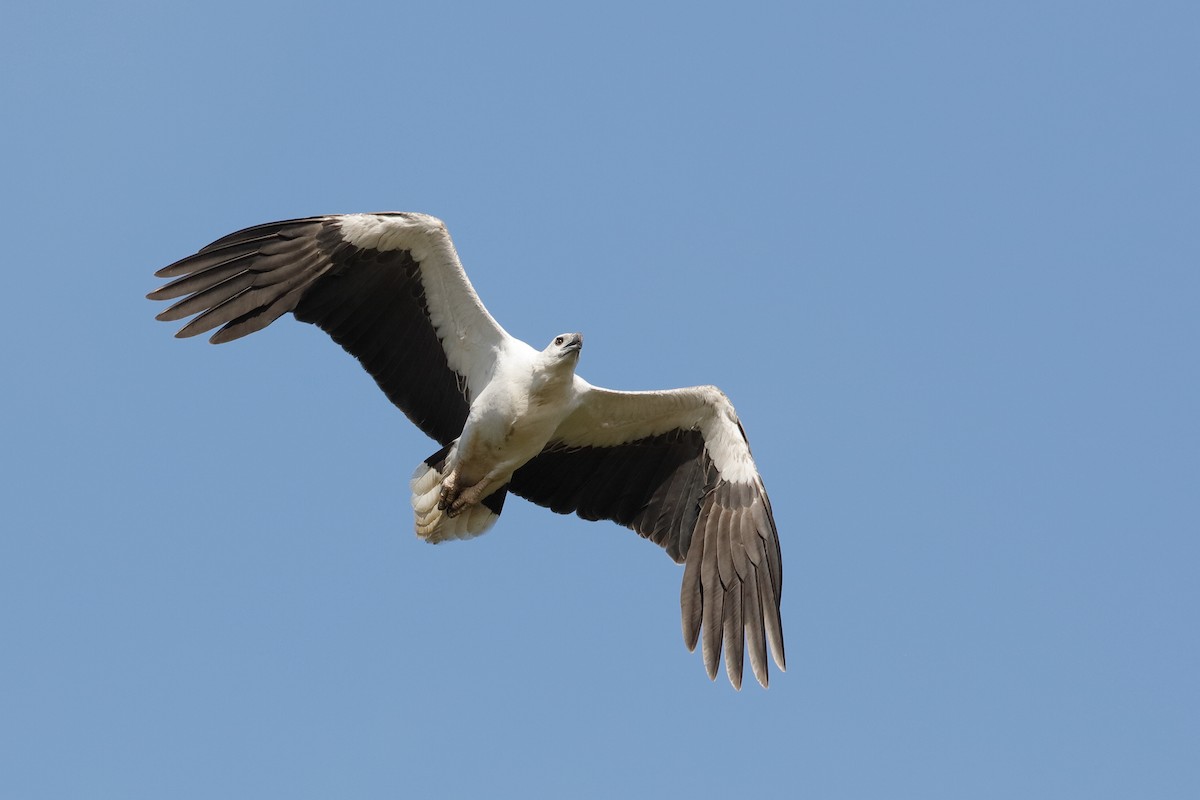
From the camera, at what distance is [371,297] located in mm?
14250

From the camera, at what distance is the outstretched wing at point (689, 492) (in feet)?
46.7

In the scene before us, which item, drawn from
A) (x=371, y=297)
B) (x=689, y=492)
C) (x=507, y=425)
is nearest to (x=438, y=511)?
(x=507, y=425)

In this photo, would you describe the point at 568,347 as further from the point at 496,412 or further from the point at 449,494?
the point at 449,494

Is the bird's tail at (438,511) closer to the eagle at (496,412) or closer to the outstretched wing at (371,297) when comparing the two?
the eagle at (496,412)

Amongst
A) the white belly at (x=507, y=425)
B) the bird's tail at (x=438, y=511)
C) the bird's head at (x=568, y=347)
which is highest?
the bird's head at (x=568, y=347)

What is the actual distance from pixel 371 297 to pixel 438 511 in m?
1.87

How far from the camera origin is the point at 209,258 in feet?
45.4

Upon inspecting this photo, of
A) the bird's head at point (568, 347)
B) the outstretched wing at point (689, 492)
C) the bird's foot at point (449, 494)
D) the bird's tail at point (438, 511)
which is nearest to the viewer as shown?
the bird's head at point (568, 347)

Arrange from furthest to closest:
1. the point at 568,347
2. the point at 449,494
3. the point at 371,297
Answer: the point at 449,494
the point at 371,297
the point at 568,347

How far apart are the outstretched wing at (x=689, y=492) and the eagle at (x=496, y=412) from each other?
0.04 feet

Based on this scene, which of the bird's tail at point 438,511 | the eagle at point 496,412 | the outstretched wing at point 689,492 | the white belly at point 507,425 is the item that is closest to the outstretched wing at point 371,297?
the eagle at point 496,412

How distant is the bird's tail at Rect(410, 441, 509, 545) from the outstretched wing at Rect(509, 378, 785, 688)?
0.45 metres

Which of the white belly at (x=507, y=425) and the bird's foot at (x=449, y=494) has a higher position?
the white belly at (x=507, y=425)

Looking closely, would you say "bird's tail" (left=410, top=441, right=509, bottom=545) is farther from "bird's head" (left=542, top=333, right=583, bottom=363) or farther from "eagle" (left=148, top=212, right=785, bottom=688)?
"bird's head" (left=542, top=333, right=583, bottom=363)
